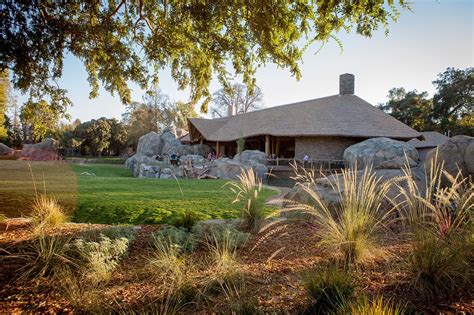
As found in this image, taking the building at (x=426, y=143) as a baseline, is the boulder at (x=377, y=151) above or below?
below

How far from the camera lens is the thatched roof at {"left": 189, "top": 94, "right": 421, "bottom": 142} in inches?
753

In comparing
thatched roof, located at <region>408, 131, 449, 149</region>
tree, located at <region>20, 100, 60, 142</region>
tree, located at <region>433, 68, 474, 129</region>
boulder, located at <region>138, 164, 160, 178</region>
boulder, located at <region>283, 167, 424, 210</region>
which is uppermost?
tree, located at <region>433, 68, 474, 129</region>

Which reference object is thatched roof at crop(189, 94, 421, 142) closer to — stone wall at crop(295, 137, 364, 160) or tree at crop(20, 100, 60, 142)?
stone wall at crop(295, 137, 364, 160)

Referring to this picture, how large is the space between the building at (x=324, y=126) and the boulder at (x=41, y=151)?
55.7ft

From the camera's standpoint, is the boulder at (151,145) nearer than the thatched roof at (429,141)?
No

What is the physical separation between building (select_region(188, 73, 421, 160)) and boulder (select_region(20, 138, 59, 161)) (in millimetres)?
16968

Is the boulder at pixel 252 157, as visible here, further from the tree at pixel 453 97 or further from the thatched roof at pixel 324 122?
the tree at pixel 453 97

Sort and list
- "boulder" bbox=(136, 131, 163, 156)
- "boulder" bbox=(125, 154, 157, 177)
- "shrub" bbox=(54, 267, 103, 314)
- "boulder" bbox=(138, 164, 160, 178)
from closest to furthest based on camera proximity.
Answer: "shrub" bbox=(54, 267, 103, 314)
"boulder" bbox=(138, 164, 160, 178)
"boulder" bbox=(125, 154, 157, 177)
"boulder" bbox=(136, 131, 163, 156)

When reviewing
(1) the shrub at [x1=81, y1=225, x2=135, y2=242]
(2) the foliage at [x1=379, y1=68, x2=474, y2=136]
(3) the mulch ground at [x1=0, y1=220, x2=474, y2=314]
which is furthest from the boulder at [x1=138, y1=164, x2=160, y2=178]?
(2) the foliage at [x1=379, y1=68, x2=474, y2=136]

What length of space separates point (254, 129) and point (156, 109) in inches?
964

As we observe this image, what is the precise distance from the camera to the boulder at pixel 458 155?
18.6ft

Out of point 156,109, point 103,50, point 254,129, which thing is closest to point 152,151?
point 254,129

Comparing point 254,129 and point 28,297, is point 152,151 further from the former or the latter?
point 28,297

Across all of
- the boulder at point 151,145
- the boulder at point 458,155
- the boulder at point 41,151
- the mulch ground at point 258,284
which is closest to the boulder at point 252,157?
the boulder at point 151,145
